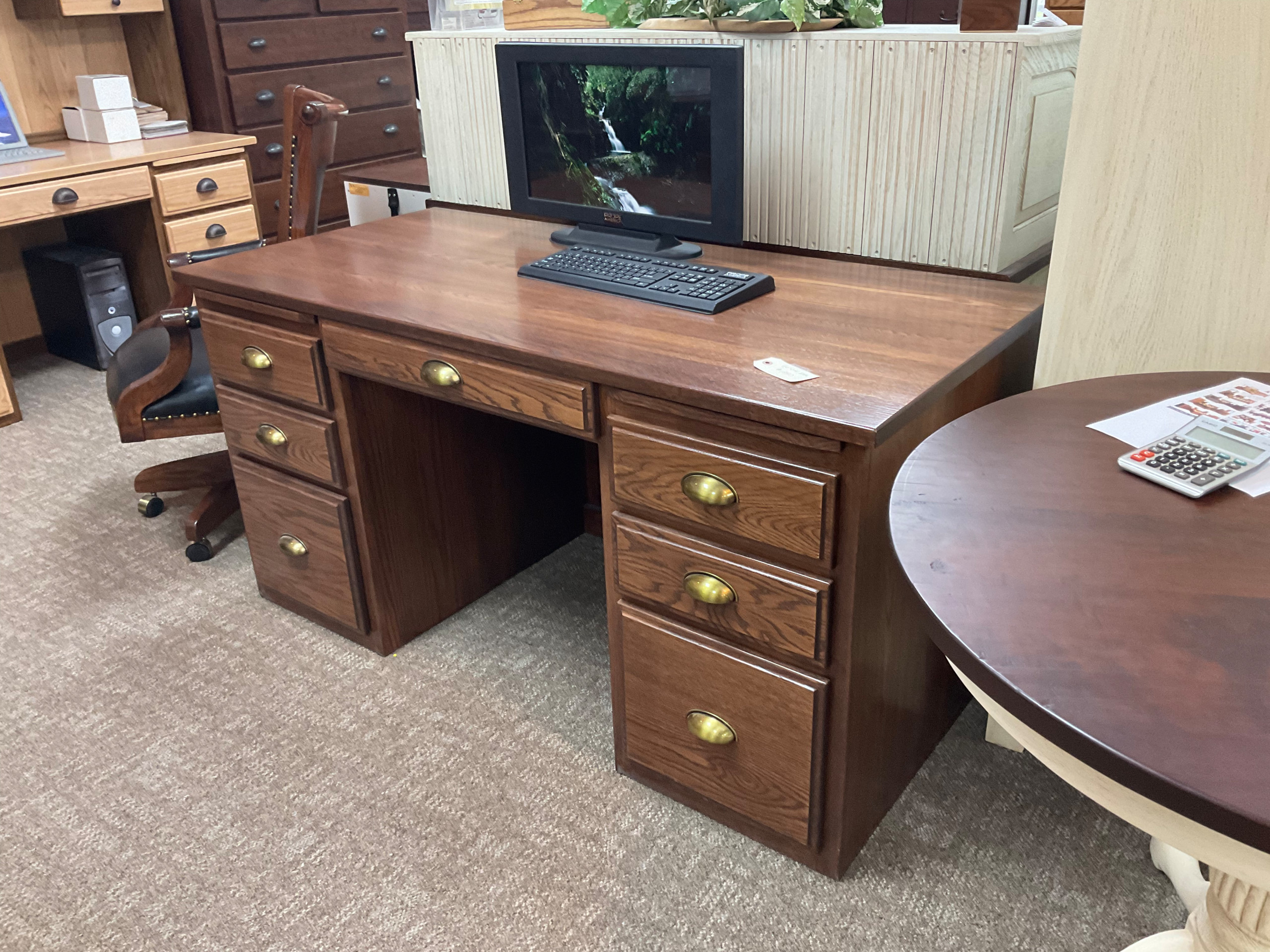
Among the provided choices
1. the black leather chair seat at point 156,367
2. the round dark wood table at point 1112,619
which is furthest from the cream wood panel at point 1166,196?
the black leather chair seat at point 156,367

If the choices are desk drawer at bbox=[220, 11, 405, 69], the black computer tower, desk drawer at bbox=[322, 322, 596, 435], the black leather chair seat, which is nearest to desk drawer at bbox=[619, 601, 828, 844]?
desk drawer at bbox=[322, 322, 596, 435]

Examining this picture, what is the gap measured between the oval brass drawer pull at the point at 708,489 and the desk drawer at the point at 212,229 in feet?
8.48

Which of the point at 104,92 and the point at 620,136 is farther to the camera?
the point at 104,92

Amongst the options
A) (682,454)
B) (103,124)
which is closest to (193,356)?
(682,454)

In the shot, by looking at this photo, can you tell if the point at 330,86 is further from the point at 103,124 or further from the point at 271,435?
the point at 271,435

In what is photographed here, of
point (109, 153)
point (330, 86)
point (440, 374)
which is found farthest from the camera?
point (330, 86)

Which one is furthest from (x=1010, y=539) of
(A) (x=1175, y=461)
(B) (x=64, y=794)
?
(B) (x=64, y=794)

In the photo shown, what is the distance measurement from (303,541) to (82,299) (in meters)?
2.06

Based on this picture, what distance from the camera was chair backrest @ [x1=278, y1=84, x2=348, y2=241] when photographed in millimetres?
2176

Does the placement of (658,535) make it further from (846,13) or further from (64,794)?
(64,794)

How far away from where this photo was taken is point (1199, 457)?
39.9 inches

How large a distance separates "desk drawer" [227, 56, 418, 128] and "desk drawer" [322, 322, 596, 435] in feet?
7.14

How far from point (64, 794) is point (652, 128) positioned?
1504 millimetres

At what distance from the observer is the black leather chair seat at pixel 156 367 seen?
2250mm
